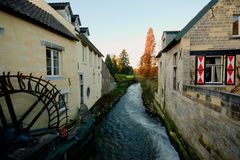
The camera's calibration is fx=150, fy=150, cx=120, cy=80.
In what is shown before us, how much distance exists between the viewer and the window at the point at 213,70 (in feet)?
28.7

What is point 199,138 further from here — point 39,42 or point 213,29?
point 39,42

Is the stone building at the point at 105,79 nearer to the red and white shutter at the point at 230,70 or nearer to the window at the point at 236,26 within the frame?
the red and white shutter at the point at 230,70

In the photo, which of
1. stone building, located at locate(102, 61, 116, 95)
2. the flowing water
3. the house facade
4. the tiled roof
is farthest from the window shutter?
stone building, located at locate(102, 61, 116, 95)

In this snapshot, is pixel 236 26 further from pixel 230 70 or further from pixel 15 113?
pixel 15 113

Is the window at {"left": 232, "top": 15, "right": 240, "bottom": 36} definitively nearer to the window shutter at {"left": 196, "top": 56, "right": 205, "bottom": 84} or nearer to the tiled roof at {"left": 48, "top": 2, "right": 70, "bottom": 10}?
the window shutter at {"left": 196, "top": 56, "right": 205, "bottom": 84}

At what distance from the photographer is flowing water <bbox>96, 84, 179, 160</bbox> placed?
327 inches

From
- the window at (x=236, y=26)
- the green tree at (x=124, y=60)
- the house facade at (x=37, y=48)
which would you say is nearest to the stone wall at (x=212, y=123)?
the window at (x=236, y=26)

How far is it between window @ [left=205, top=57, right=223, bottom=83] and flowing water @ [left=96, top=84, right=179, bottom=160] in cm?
469

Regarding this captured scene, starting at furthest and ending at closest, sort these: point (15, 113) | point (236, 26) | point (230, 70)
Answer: point (236, 26)
point (230, 70)
point (15, 113)

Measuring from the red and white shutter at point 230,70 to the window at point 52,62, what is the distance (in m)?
9.56

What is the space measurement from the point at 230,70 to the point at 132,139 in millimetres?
7332

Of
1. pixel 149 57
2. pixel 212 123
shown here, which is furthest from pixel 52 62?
pixel 149 57

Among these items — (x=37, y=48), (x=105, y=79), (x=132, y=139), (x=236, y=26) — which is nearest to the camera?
(x=37, y=48)

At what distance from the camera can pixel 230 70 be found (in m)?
8.45
